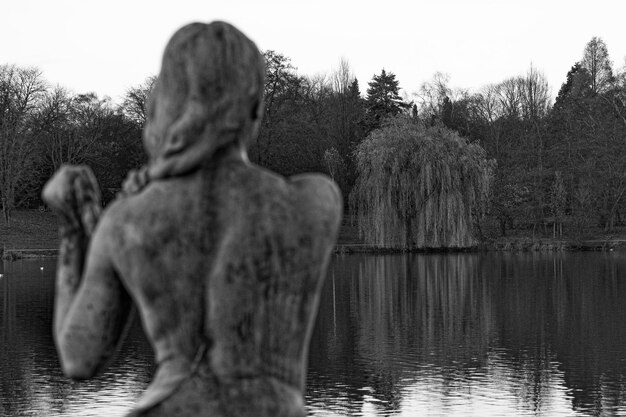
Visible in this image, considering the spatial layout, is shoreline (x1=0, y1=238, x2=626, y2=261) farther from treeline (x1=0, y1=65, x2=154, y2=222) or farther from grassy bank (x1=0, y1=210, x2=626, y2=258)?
treeline (x1=0, y1=65, x2=154, y2=222)

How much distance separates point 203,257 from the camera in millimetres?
2061

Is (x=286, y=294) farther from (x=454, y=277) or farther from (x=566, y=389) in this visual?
(x=454, y=277)

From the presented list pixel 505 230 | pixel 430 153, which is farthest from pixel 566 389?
pixel 505 230

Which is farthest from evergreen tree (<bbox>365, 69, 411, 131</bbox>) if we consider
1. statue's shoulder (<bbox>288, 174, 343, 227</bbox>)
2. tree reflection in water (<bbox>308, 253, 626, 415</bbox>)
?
statue's shoulder (<bbox>288, 174, 343, 227</bbox>)

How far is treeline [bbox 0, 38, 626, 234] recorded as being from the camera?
62.2 meters

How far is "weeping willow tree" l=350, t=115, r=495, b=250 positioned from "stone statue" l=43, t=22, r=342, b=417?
152 ft

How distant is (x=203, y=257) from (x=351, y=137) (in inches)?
2658

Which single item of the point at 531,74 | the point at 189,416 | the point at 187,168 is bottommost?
the point at 189,416

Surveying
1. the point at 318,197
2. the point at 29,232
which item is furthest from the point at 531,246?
the point at 318,197

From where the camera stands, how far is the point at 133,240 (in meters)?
2.04

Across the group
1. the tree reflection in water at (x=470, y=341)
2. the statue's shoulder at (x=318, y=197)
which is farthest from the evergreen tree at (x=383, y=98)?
the statue's shoulder at (x=318, y=197)

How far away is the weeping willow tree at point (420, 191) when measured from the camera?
48.7 metres

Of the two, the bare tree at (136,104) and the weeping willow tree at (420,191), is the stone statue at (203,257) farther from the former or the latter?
the bare tree at (136,104)

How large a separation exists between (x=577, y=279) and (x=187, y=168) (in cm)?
4141
